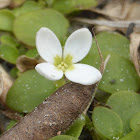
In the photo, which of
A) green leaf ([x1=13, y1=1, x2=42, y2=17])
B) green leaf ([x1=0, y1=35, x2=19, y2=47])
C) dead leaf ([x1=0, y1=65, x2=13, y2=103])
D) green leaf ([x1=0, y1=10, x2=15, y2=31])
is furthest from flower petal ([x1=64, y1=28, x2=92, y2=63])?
green leaf ([x1=13, y1=1, x2=42, y2=17])

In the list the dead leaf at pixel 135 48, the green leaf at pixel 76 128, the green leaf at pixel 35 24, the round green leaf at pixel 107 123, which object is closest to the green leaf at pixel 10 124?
the green leaf at pixel 76 128

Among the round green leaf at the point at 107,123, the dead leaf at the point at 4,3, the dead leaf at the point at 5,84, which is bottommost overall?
the dead leaf at the point at 5,84

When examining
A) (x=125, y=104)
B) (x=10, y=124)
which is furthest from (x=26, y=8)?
(x=125, y=104)

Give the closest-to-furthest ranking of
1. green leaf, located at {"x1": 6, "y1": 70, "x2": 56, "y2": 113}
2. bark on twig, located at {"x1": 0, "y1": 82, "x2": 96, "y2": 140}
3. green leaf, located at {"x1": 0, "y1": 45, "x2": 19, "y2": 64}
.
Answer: bark on twig, located at {"x1": 0, "y1": 82, "x2": 96, "y2": 140}, green leaf, located at {"x1": 6, "y1": 70, "x2": 56, "y2": 113}, green leaf, located at {"x1": 0, "y1": 45, "x2": 19, "y2": 64}

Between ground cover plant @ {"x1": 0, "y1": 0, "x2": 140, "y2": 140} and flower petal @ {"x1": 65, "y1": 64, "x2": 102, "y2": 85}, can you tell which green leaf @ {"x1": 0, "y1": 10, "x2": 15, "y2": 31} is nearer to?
ground cover plant @ {"x1": 0, "y1": 0, "x2": 140, "y2": 140}

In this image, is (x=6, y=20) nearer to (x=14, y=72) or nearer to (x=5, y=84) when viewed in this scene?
(x=14, y=72)

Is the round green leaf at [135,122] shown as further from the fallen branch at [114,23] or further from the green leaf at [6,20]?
the green leaf at [6,20]
